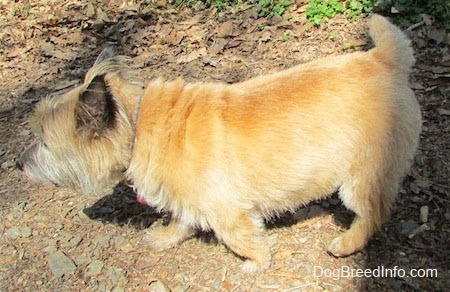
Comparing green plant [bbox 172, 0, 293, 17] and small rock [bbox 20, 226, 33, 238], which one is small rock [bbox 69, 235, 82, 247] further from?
green plant [bbox 172, 0, 293, 17]

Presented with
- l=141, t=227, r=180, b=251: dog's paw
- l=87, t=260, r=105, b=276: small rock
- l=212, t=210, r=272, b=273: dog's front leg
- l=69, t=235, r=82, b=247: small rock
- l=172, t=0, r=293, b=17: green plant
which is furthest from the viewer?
l=172, t=0, r=293, b=17: green plant

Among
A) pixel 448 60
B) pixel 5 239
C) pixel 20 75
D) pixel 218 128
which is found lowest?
pixel 5 239

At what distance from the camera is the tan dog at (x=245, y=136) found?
9.03 feet

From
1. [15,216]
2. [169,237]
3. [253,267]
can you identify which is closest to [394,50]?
[253,267]

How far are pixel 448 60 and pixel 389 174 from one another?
221 cm

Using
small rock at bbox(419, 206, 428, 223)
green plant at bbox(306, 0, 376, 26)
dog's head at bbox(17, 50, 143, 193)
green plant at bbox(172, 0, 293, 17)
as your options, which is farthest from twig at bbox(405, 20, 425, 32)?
dog's head at bbox(17, 50, 143, 193)

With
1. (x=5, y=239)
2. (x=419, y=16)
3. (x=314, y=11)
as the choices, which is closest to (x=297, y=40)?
(x=314, y=11)

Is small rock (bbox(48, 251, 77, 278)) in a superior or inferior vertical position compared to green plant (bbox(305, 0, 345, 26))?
inferior

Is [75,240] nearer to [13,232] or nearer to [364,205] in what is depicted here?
[13,232]

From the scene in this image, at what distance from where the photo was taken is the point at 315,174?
2.85 meters

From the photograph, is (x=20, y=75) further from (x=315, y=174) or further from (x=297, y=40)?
(x=315, y=174)

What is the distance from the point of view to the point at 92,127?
2744 mm

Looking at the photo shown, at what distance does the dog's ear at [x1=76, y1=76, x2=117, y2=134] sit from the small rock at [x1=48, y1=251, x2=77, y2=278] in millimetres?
1169

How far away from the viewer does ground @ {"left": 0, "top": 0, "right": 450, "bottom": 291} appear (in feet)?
10.5
